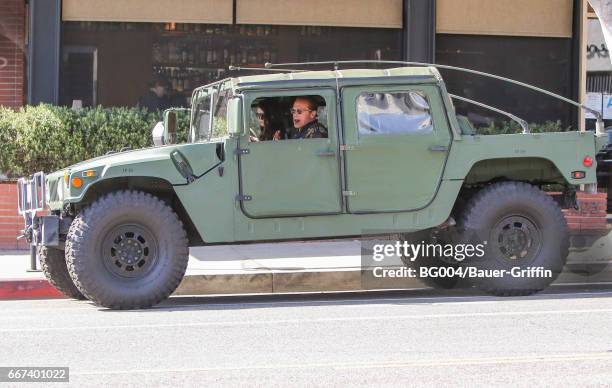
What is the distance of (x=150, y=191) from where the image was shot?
992 cm

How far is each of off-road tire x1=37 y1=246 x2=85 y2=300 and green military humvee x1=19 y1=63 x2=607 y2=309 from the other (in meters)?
0.01

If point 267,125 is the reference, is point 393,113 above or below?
above

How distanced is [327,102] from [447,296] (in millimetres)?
2238

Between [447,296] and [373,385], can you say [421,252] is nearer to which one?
[447,296]

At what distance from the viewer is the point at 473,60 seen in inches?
682

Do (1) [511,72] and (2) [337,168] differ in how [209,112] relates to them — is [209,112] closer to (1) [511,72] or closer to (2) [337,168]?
(2) [337,168]

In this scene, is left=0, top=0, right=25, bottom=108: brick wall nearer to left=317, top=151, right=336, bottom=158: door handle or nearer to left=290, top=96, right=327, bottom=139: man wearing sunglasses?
left=290, top=96, right=327, bottom=139: man wearing sunglasses

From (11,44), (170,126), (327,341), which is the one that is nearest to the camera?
(327,341)

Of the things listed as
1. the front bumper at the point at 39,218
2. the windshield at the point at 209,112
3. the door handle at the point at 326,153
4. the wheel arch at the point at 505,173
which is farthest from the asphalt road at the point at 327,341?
the windshield at the point at 209,112

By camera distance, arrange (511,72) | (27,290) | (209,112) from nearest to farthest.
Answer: (209,112) < (27,290) < (511,72)

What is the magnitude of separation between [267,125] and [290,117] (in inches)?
8.9

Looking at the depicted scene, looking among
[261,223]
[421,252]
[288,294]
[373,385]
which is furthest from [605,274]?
[373,385]

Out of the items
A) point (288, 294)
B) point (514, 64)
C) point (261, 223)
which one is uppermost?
point (514, 64)

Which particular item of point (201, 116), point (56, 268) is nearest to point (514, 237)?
point (201, 116)
